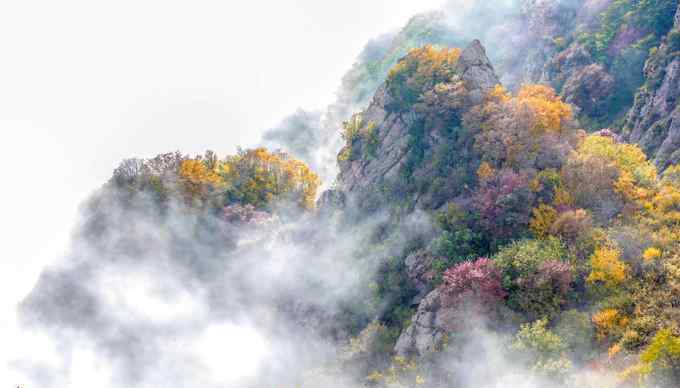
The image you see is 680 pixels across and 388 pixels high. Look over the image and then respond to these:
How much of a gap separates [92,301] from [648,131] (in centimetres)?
5294

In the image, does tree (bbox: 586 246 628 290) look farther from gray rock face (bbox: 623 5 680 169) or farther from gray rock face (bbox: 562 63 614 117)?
gray rock face (bbox: 562 63 614 117)

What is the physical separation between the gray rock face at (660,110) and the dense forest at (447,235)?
176 mm

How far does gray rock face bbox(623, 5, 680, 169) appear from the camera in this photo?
126ft

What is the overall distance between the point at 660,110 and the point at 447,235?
70.2 ft

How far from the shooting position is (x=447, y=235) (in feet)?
113

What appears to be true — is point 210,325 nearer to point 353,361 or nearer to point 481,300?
point 353,361

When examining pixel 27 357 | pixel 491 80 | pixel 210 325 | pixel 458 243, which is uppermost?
pixel 491 80

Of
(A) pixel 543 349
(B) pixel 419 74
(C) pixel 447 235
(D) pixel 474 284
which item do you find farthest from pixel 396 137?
(A) pixel 543 349

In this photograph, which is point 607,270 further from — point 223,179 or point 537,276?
point 223,179

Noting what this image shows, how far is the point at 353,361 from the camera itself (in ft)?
109

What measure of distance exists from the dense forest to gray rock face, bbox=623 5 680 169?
0.18 meters

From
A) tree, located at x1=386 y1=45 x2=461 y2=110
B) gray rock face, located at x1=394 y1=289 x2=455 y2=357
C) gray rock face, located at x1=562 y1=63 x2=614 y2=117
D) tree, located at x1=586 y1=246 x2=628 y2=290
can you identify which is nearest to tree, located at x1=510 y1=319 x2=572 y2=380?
tree, located at x1=586 y1=246 x2=628 y2=290

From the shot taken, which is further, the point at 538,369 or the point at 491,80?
the point at 491,80

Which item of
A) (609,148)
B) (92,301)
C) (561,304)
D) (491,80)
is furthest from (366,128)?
(92,301)
